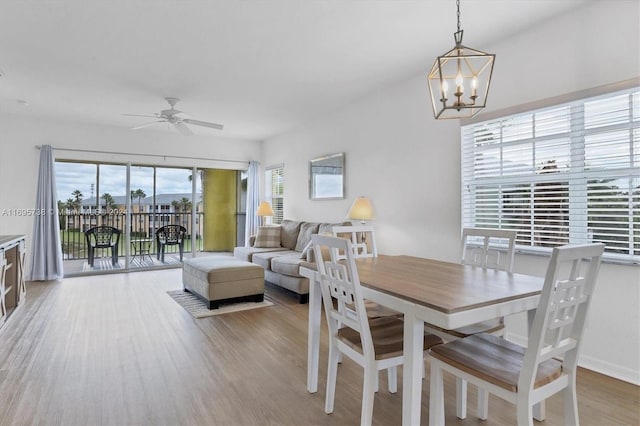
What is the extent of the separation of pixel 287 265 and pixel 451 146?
2.33 meters

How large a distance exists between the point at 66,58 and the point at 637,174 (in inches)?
188

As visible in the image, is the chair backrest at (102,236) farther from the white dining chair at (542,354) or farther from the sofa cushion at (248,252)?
the white dining chair at (542,354)

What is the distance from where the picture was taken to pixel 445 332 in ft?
6.45

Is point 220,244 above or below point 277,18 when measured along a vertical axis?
below

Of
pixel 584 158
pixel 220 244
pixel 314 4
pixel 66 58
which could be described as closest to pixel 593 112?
pixel 584 158

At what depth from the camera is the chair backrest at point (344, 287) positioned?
1703 mm

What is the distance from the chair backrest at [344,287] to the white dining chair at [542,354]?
35 centimetres

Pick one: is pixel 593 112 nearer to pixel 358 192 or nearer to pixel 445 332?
pixel 445 332

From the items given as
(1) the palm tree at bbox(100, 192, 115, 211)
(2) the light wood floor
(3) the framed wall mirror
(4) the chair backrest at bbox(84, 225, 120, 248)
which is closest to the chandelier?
(2) the light wood floor

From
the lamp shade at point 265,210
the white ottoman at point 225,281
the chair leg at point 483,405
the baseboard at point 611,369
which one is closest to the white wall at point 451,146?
the baseboard at point 611,369

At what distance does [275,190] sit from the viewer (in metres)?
7.33

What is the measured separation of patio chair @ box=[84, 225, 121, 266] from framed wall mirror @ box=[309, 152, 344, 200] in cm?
360

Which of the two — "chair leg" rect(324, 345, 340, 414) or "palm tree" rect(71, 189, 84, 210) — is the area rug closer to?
"chair leg" rect(324, 345, 340, 414)

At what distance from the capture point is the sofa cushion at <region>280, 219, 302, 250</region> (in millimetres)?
5797
